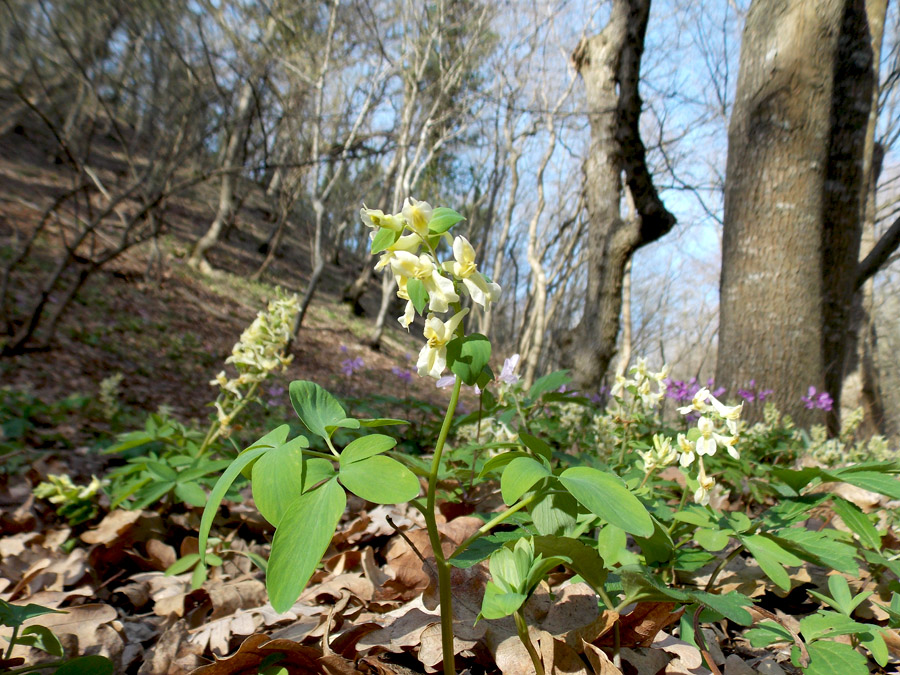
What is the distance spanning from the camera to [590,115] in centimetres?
527

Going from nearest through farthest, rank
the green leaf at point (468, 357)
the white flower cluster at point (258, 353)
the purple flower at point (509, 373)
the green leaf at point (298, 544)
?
the green leaf at point (298, 544)
the green leaf at point (468, 357)
the purple flower at point (509, 373)
the white flower cluster at point (258, 353)

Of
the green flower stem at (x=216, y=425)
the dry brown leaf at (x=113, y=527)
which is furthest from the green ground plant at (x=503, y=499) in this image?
the dry brown leaf at (x=113, y=527)

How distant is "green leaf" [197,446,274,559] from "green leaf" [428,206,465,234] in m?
0.38

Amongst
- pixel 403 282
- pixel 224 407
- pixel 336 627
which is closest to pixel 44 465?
pixel 224 407

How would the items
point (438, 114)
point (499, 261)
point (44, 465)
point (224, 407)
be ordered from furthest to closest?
1. point (499, 261)
2. point (438, 114)
3. point (44, 465)
4. point (224, 407)

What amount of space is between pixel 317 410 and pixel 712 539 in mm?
747

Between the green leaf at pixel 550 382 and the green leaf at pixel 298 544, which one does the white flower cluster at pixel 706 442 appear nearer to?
the green leaf at pixel 550 382

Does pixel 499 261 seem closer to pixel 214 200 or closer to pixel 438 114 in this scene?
pixel 438 114

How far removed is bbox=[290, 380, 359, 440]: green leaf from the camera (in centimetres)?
73

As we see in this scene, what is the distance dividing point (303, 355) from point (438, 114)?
814 cm

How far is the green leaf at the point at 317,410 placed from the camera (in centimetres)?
73

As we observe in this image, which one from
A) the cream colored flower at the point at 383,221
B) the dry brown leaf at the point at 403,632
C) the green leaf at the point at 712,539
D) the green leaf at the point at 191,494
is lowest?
the green leaf at the point at 191,494

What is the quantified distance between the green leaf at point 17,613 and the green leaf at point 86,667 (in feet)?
0.29

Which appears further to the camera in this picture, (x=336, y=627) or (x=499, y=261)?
(x=499, y=261)
